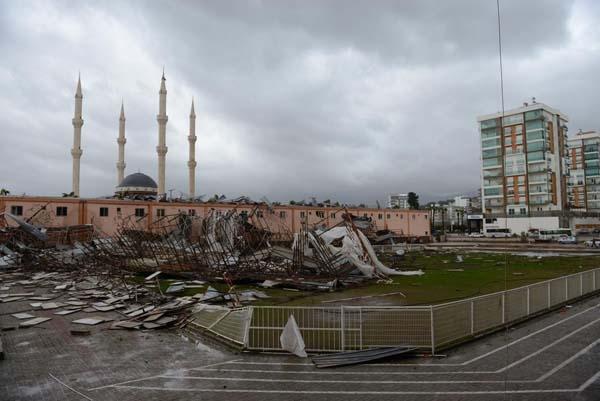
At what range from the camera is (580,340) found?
9.60 metres

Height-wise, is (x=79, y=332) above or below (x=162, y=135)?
below

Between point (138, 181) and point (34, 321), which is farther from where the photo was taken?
point (138, 181)

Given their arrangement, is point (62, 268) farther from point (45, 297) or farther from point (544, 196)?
point (544, 196)

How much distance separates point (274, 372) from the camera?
7.62 meters

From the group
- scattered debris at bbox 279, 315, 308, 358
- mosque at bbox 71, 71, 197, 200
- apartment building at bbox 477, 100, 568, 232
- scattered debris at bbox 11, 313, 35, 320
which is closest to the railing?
scattered debris at bbox 279, 315, 308, 358

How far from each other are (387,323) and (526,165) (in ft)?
228

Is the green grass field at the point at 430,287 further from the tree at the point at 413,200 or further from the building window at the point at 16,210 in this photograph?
the tree at the point at 413,200

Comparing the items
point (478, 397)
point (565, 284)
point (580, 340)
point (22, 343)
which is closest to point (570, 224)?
point (565, 284)

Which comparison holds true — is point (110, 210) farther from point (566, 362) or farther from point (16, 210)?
point (566, 362)

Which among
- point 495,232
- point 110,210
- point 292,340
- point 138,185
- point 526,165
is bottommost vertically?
point 495,232

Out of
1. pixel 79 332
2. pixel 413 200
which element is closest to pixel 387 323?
pixel 79 332

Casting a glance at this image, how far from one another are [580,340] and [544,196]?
2644 inches

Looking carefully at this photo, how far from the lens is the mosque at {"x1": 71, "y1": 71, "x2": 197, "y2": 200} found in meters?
52.6

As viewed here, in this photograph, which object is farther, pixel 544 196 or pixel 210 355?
pixel 544 196
